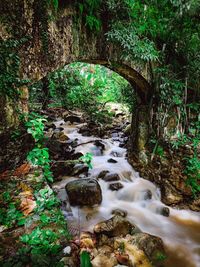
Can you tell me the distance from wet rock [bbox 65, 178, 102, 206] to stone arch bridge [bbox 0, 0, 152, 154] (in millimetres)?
2234

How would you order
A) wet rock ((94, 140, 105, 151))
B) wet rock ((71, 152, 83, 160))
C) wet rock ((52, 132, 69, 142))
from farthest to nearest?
wet rock ((52, 132, 69, 142)) < wet rock ((94, 140, 105, 151)) < wet rock ((71, 152, 83, 160))

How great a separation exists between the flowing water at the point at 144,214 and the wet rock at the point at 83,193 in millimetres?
143

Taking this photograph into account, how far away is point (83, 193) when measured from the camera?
15.2ft

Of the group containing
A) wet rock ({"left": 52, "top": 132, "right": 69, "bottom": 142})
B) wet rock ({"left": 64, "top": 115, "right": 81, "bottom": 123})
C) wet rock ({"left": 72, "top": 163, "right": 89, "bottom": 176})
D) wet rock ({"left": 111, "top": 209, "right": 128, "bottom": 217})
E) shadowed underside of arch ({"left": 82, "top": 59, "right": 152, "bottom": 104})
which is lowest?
wet rock ({"left": 111, "top": 209, "right": 128, "bottom": 217})

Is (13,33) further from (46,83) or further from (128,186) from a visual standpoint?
(46,83)

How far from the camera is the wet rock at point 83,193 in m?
4.64

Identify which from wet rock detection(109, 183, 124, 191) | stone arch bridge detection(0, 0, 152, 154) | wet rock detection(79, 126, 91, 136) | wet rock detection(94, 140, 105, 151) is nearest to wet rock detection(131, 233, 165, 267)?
wet rock detection(109, 183, 124, 191)

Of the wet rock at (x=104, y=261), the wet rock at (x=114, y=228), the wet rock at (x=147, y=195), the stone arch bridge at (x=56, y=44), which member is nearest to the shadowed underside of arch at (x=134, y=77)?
the stone arch bridge at (x=56, y=44)

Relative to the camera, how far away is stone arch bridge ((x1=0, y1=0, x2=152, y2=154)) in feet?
9.23

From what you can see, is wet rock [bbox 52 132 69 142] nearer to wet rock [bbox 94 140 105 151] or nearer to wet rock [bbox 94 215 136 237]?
wet rock [bbox 94 140 105 151]

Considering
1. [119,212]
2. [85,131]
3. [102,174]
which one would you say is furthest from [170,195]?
[85,131]

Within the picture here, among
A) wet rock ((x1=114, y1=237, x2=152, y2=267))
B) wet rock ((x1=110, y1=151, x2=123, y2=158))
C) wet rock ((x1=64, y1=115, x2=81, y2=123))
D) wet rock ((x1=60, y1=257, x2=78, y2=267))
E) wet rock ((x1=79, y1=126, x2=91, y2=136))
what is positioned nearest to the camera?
wet rock ((x1=60, y1=257, x2=78, y2=267))

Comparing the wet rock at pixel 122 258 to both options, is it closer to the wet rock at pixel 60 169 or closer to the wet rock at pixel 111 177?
the wet rock at pixel 111 177

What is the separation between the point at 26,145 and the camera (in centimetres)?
308
